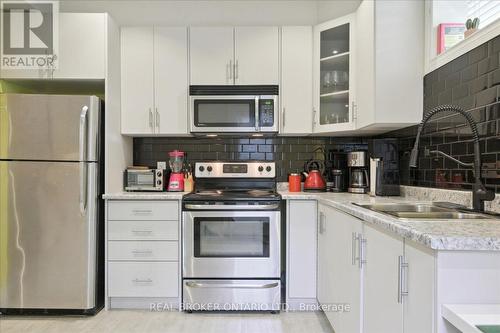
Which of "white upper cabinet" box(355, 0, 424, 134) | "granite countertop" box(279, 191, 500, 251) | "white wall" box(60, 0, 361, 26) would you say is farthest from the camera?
"white wall" box(60, 0, 361, 26)

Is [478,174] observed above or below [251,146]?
below

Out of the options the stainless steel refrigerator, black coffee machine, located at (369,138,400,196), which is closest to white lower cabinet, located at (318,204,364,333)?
black coffee machine, located at (369,138,400,196)

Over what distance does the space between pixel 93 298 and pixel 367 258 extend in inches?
78.5

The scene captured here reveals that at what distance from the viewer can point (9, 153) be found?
2.32 metres

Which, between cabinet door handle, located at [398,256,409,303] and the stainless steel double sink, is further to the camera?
the stainless steel double sink

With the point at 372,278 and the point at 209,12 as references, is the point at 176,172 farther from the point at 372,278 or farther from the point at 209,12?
the point at 372,278

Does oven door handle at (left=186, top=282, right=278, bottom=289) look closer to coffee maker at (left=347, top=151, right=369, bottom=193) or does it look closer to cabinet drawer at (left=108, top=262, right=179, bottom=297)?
cabinet drawer at (left=108, top=262, right=179, bottom=297)

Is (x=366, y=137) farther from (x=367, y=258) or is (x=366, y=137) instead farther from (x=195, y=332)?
(x=195, y=332)

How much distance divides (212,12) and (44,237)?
236 centimetres

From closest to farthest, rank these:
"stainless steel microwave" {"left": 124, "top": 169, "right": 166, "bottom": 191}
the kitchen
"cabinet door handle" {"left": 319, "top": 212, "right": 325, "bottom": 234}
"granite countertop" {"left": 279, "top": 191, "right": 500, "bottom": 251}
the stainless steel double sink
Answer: "granite countertop" {"left": 279, "top": 191, "right": 500, "bottom": 251} → the stainless steel double sink → the kitchen → "cabinet door handle" {"left": 319, "top": 212, "right": 325, "bottom": 234} → "stainless steel microwave" {"left": 124, "top": 169, "right": 166, "bottom": 191}

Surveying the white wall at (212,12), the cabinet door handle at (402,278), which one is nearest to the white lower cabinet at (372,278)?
the cabinet door handle at (402,278)

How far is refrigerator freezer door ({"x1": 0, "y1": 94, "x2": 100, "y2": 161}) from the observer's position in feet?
7.61

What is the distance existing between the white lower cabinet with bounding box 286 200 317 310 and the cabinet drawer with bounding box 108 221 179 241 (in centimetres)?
88

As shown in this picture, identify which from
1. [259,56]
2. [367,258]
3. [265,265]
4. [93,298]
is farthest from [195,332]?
[259,56]
